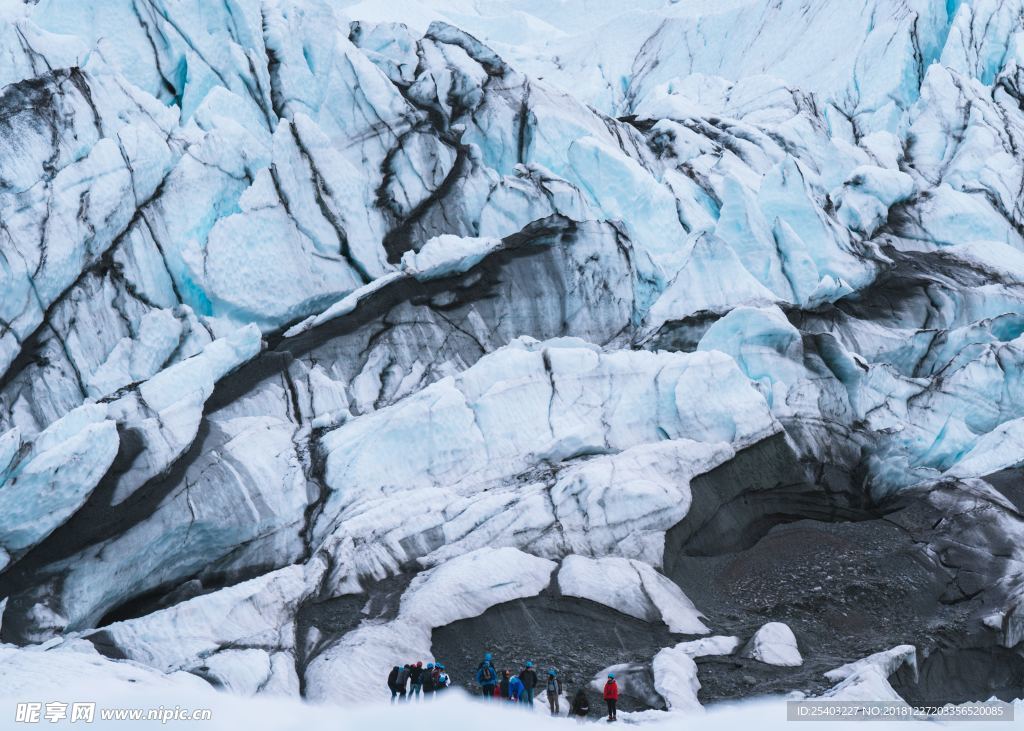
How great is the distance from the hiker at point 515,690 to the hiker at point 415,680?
115 centimetres

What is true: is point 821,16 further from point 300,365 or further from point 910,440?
point 300,365

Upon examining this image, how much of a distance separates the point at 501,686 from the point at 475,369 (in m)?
8.14

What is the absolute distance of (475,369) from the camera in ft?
66.3

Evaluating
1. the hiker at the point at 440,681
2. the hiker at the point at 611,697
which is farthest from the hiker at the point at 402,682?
the hiker at the point at 611,697

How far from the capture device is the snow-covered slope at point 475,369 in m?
15.7

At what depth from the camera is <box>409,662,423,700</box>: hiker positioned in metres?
12.8

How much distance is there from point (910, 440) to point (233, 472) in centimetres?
1443

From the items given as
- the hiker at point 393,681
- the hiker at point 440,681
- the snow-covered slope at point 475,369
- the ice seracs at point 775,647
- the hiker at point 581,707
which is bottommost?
the ice seracs at point 775,647

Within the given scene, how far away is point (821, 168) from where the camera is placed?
34.0 meters

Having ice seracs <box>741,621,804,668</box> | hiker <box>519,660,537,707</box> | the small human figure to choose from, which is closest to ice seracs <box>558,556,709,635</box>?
ice seracs <box>741,621,804,668</box>

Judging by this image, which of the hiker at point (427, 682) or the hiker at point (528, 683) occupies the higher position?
the hiker at point (427, 682)

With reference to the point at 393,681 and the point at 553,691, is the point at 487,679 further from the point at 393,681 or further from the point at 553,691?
the point at 393,681

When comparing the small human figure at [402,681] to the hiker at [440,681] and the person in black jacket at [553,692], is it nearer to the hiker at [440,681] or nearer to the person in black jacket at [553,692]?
the hiker at [440,681]

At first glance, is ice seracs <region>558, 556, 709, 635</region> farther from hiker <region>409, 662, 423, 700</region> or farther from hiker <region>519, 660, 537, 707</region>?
hiker <region>409, 662, 423, 700</region>
